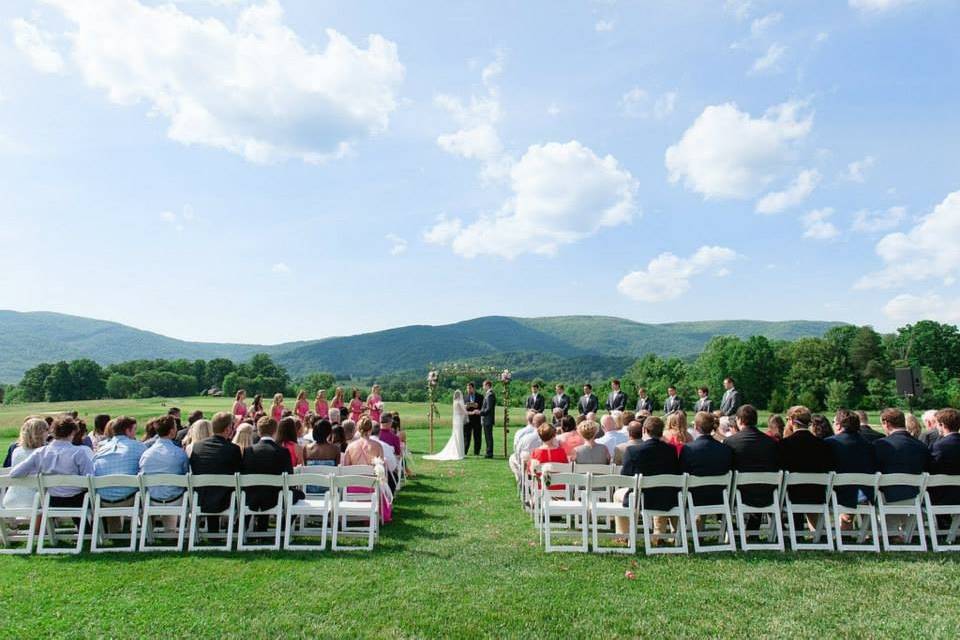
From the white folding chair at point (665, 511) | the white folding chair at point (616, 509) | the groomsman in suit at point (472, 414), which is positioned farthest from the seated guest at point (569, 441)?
the groomsman in suit at point (472, 414)

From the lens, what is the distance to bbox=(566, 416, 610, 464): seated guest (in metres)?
8.52

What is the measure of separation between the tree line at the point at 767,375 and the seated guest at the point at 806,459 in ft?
203

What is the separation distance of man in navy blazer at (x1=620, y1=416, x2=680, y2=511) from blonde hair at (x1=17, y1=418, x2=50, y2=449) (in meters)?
7.32

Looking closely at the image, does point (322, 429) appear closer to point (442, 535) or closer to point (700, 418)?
point (442, 535)

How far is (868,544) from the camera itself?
7.41m

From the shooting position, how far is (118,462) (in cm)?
762

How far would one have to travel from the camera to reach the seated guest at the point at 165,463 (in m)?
7.37

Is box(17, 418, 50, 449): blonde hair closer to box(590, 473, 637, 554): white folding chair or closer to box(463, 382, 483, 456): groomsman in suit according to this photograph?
box(590, 473, 637, 554): white folding chair

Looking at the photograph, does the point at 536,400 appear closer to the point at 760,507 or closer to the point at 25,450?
the point at 760,507

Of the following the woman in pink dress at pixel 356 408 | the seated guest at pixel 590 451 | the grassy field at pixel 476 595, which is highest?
the woman in pink dress at pixel 356 408

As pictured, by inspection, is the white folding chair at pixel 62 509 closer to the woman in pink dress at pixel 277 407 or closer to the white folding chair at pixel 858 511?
the woman in pink dress at pixel 277 407

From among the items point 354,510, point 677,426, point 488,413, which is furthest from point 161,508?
point 488,413

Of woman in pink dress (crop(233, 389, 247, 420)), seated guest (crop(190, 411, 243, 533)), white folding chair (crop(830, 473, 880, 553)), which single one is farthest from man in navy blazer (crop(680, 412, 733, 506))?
woman in pink dress (crop(233, 389, 247, 420))

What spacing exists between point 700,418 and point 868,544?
8.31 ft
